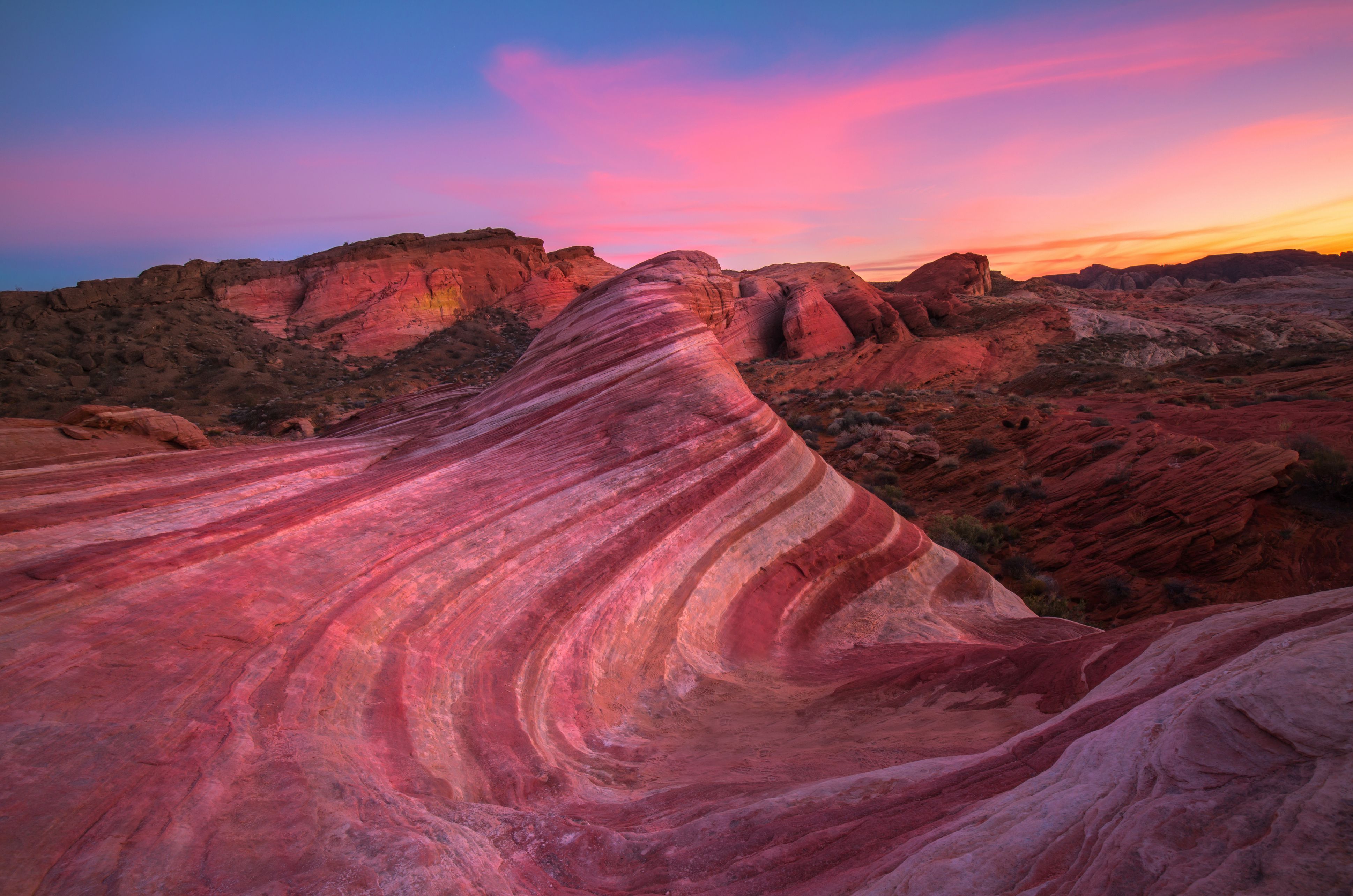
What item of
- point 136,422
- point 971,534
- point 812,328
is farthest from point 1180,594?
point 812,328

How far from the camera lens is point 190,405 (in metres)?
38.4

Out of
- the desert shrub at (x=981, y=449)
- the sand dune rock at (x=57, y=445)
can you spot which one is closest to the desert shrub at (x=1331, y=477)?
the desert shrub at (x=981, y=449)

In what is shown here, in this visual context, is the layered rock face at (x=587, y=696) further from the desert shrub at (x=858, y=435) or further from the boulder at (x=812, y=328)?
the boulder at (x=812, y=328)

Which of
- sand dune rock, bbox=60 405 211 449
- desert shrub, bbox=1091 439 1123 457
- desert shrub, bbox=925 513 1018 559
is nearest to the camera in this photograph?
sand dune rock, bbox=60 405 211 449

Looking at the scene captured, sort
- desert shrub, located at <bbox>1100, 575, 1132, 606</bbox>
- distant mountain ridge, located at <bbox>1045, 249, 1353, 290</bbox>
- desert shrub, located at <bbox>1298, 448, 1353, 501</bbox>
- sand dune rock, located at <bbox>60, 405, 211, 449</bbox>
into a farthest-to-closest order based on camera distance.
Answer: distant mountain ridge, located at <bbox>1045, 249, 1353, 290</bbox> < desert shrub, located at <bbox>1298, 448, 1353, 501</bbox> < desert shrub, located at <bbox>1100, 575, 1132, 606</bbox> < sand dune rock, located at <bbox>60, 405, 211, 449</bbox>

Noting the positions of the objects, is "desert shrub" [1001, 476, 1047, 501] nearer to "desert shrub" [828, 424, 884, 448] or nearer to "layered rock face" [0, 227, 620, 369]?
"desert shrub" [828, 424, 884, 448]

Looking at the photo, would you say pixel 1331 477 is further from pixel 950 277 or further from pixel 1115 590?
pixel 950 277

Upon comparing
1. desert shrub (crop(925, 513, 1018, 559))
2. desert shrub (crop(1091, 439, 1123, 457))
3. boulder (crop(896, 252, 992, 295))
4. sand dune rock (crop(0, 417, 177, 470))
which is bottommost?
desert shrub (crop(925, 513, 1018, 559))

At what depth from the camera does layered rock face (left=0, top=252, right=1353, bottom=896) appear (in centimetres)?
231

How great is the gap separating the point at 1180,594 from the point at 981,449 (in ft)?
28.4

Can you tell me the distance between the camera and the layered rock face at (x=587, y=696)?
231 centimetres

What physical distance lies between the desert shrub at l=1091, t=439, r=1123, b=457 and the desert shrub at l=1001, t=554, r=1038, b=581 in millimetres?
4983

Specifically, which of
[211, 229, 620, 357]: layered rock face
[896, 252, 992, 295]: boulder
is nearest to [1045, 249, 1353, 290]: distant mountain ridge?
[896, 252, 992, 295]: boulder

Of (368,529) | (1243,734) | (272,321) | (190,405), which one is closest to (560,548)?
(368,529)
